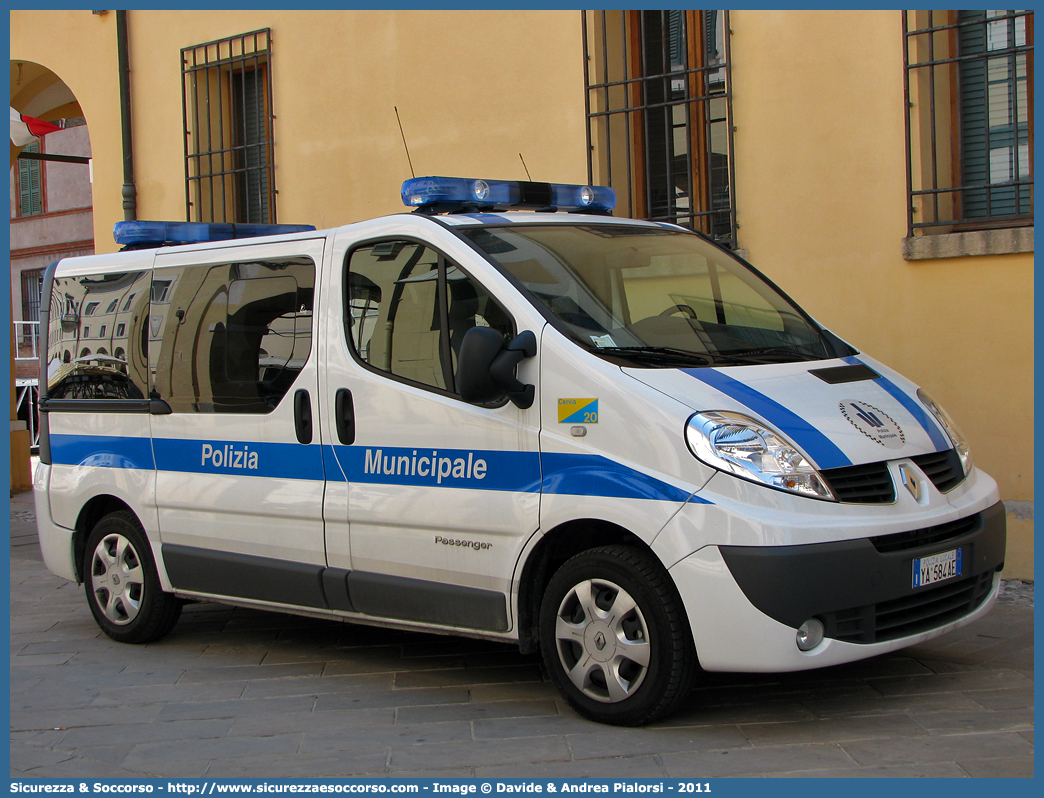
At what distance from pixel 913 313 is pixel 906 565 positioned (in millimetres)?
3204

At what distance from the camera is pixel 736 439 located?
4.00 metres

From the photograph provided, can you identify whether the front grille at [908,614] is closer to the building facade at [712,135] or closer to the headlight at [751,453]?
the headlight at [751,453]

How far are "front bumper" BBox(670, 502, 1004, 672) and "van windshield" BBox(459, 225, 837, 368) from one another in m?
0.82

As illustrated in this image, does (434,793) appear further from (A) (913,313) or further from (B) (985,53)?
(B) (985,53)

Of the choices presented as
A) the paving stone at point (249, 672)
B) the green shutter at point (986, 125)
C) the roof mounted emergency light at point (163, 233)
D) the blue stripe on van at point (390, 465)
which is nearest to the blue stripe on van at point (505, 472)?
the blue stripe on van at point (390, 465)

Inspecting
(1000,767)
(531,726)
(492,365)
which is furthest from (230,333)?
(1000,767)

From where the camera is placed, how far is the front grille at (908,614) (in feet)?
13.2

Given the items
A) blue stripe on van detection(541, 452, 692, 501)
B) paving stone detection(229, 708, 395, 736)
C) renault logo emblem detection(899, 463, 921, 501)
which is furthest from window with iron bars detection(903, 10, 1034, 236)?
paving stone detection(229, 708, 395, 736)

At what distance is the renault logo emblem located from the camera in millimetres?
4164

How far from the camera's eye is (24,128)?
42.8ft

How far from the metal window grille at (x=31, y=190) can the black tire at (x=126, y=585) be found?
89.5ft

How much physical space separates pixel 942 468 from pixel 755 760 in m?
1.33

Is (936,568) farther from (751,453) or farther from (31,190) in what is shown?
(31,190)

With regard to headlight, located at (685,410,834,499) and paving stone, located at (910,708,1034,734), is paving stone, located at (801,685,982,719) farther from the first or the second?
headlight, located at (685,410,834,499)
